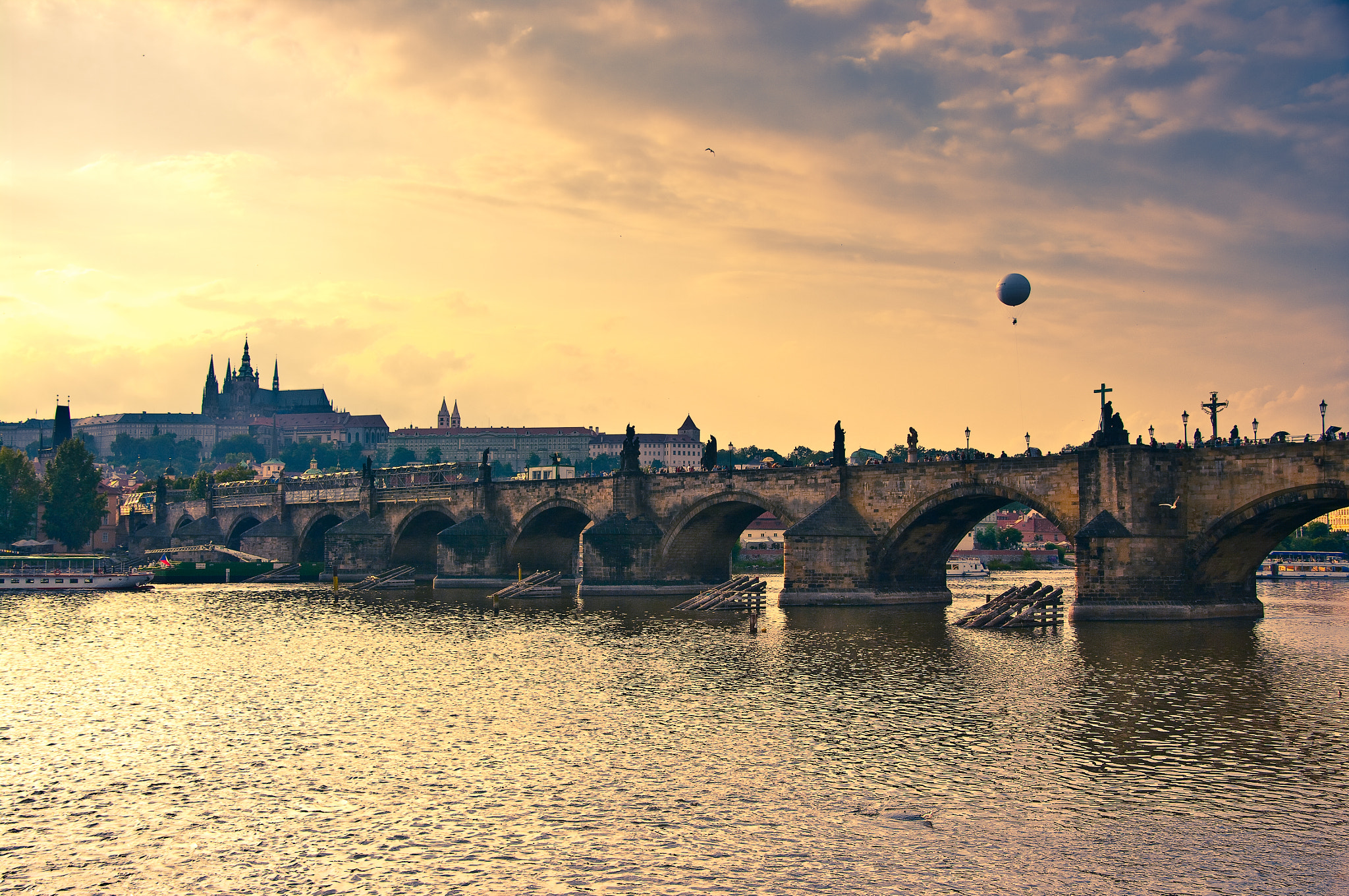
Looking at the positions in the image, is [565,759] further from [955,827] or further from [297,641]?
[297,641]

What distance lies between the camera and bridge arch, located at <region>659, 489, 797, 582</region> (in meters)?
67.2

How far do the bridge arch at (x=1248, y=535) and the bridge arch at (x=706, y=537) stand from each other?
2447cm

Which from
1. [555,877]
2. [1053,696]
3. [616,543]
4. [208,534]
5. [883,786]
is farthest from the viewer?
[208,534]

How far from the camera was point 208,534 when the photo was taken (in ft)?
405

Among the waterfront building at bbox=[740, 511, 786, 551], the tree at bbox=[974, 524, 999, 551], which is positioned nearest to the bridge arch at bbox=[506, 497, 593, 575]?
the waterfront building at bbox=[740, 511, 786, 551]

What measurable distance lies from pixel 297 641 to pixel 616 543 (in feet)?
76.8

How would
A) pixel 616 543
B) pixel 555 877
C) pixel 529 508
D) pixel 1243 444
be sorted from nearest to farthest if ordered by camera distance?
pixel 555 877 → pixel 1243 444 → pixel 616 543 → pixel 529 508

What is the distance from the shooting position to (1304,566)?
9281cm

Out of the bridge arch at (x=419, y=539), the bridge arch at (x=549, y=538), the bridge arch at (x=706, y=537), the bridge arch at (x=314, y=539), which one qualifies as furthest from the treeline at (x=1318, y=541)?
the bridge arch at (x=314, y=539)

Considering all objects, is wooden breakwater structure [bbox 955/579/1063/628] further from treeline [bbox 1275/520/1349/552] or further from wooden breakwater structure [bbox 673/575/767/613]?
treeline [bbox 1275/520/1349/552]

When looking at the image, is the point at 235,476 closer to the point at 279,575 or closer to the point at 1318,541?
the point at 279,575

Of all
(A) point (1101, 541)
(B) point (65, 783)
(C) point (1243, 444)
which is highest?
(C) point (1243, 444)

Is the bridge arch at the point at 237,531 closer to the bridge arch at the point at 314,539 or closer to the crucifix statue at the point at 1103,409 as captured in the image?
the bridge arch at the point at 314,539

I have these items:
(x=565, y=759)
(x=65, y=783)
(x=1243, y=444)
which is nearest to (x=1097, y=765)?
(x=565, y=759)
